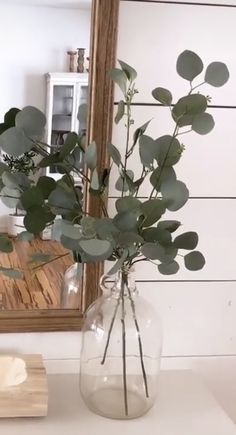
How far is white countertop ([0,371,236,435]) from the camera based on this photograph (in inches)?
44.9

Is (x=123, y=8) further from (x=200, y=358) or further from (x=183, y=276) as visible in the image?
(x=200, y=358)

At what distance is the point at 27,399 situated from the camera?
45.7 inches

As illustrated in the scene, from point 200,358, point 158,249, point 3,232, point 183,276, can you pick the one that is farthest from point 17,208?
point 200,358

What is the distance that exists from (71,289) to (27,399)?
0.91 ft

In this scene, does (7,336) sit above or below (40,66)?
below

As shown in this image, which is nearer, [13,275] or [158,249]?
[158,249]

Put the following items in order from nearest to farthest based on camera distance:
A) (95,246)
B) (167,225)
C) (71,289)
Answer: (95,246) → (167,225) → (71,289)

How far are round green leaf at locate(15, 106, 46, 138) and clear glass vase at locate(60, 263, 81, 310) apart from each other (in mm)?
→ 345

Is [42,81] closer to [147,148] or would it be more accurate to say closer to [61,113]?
[61,113]

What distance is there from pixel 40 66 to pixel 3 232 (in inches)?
13.3

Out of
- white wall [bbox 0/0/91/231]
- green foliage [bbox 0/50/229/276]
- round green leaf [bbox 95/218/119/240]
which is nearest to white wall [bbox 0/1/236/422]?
white wall [bbox 0/0/91/231]

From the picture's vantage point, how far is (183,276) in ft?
4.62

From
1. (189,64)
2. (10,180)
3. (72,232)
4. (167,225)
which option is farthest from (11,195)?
(189,64)

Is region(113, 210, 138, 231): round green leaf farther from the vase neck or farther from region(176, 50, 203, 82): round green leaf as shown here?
region(176, 50, 203, 82): round green leaf
